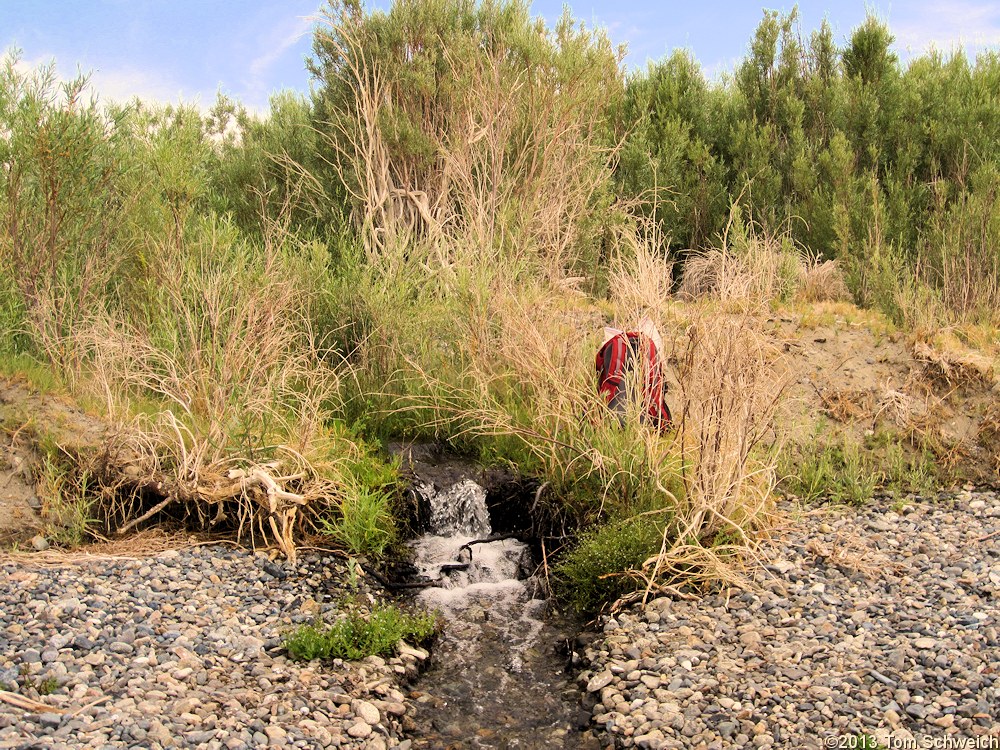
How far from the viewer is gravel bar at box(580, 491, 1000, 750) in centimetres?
406

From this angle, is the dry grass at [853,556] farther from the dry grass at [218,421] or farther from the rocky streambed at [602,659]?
the dry grass at [218,421]

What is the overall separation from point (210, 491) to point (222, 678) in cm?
186

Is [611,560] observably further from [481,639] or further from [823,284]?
[823,284]

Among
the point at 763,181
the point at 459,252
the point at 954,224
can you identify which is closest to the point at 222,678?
the point at 459,252

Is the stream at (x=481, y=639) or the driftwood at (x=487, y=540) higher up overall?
the driftwood at (x=487, y=540)

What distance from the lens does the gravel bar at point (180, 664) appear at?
3951 mm

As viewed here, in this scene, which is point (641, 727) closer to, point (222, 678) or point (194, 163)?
point (222, 678)

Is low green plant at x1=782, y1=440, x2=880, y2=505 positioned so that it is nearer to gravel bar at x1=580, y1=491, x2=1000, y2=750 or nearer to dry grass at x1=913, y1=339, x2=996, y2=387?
gravel bar at x1=580, y1=491, x2=1000, y2=750

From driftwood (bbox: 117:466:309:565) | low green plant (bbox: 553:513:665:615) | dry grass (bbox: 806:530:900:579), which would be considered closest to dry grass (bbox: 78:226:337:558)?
driftwood (bbox: 117:466:309:565)

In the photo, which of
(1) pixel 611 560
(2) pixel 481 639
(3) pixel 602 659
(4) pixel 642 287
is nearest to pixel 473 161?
(4) pixel 642 287

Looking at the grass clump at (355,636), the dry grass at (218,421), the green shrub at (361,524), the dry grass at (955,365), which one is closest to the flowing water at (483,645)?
the grass clump at (355,636)

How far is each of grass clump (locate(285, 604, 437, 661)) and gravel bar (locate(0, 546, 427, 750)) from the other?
85 mm

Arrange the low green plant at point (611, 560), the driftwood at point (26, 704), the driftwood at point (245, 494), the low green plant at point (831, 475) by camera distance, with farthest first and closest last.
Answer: the low green plant at point (831, 475)
the driftwood at point (245, 494)
the low green plant at point (611, 560)
the driftwood at point (26, 704)

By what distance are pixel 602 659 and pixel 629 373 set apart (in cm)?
190
